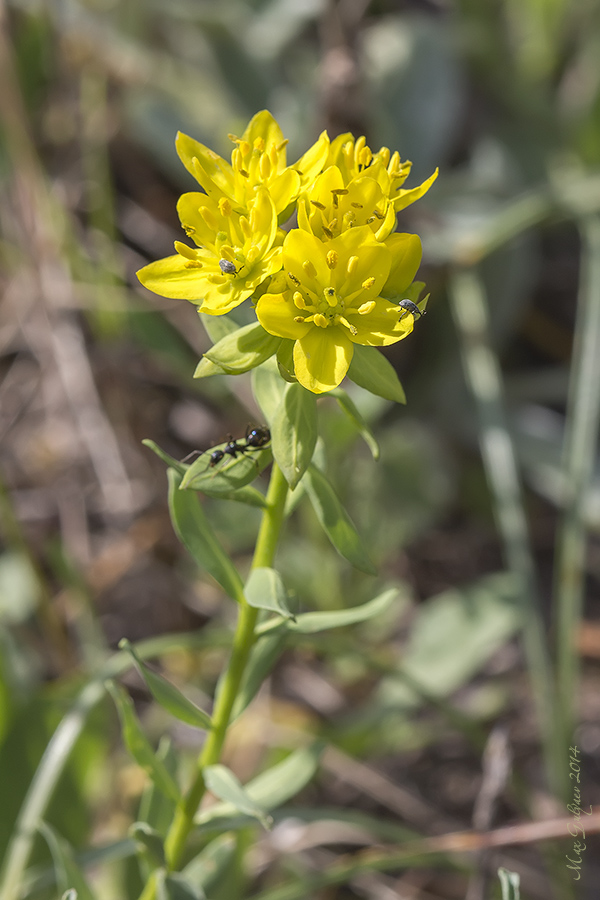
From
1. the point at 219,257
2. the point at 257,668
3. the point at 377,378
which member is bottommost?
the point at 257,668

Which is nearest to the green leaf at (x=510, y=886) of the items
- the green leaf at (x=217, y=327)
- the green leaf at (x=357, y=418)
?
the green leaf at (x=357, y=418)

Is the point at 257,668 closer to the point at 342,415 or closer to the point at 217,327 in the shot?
the point at 217,327

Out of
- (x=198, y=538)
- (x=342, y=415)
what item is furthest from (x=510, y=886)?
(x=342, y=415)

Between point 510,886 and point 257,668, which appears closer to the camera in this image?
point 510,886

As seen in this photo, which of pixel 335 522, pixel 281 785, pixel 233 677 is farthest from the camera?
pixel 281 785

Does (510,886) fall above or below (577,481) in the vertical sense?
below

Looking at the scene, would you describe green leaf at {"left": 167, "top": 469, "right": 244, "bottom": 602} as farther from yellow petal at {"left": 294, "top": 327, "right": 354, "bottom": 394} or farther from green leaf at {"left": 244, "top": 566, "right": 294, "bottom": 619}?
yellow petal at {"left": 294, "top": 327, "right": 354, "bottom": 394}
